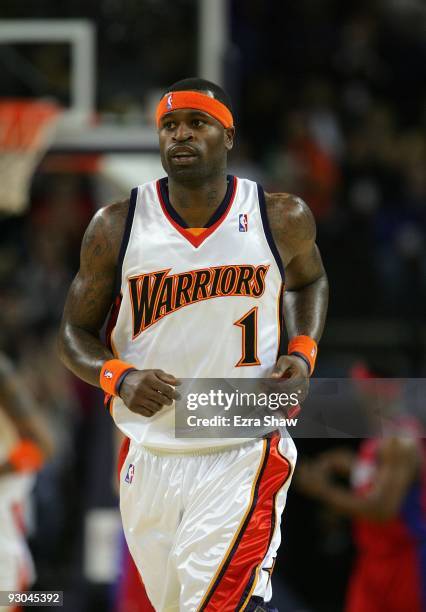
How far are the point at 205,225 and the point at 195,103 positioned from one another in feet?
1.48

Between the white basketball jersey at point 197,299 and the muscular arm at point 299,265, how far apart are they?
70 millimetres

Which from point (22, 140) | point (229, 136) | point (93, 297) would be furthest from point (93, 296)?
point (22, 140)

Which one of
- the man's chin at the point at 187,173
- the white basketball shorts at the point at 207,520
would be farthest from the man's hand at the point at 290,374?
the man's chin at the point at 187,173

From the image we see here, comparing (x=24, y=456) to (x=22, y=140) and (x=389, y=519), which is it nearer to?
(x=389, y=519)

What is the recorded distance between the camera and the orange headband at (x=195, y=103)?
4.14 metres

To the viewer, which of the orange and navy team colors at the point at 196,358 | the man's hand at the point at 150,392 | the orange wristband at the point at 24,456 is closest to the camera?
the man's hand at the point at 150,392

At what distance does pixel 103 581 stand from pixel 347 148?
5780mm

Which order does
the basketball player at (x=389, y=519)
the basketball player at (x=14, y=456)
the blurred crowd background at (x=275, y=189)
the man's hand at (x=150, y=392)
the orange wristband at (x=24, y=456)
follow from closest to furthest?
the man's hand at (x=150, y=392)
the basketball player at (x=14, y=456)
the orange wristband at (x=24, y=456)
the basketball player at (x=389, y=519)
the blurred crowd background at (x=275, y=189)

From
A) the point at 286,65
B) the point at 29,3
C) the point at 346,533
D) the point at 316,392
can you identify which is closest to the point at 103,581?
the point at 346,533

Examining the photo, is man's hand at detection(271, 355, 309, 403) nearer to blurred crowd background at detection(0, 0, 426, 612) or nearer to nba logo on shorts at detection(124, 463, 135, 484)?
nba logo on shorts at detection(124, 463, 135, 484)

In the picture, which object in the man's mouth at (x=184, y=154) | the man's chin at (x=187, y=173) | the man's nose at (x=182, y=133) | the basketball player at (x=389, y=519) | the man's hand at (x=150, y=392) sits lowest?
the basketball player at (x=389, y=519)

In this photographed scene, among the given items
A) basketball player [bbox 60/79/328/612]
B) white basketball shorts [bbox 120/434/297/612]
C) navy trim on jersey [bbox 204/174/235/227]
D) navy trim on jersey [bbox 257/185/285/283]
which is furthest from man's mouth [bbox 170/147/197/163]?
white basketball shorts [bbox 120/434/297/612]

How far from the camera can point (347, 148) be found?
39.9ft

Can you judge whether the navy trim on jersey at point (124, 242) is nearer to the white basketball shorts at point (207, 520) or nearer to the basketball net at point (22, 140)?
the white basketball shorts at point (207, 520)
